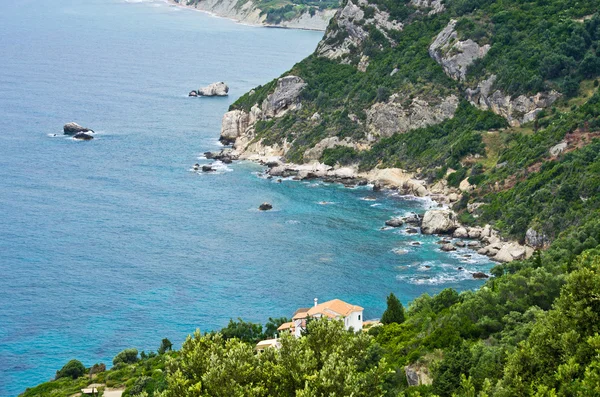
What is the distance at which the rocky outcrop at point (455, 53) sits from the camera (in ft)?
443

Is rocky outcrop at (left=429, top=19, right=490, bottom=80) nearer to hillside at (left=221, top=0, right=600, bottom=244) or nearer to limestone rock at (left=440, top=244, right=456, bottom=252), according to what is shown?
hillside at (left=221, top=0, right=600, bottom=244)

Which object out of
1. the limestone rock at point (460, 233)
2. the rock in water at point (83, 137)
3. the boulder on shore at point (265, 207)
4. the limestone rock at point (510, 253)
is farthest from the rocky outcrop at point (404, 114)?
the rock in water at point (83, 137)

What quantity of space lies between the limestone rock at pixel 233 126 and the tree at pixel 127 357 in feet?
271

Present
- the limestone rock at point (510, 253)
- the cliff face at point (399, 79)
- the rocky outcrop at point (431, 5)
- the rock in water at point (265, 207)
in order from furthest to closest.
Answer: the rocky outcrop at point (431, 5) < the cliff face at point (399, 79) < the rock in water at point (265, 207) < the limestone rock at point (510, 253)

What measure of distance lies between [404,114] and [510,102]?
63.1ft

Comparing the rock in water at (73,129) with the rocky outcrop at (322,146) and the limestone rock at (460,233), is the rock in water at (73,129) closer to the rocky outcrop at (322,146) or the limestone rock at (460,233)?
the rocky outcrop at (322,146)

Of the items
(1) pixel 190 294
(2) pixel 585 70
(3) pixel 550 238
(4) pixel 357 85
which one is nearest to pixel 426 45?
(4) pixel 357 85

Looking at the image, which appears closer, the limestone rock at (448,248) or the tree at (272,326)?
the tree at (272,326)

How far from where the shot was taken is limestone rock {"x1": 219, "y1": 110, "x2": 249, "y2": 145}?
15688cm

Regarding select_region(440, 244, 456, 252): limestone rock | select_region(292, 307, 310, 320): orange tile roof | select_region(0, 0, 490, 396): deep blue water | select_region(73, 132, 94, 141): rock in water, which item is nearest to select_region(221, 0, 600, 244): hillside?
select_region(440, 244, 456, 252): limestone rock

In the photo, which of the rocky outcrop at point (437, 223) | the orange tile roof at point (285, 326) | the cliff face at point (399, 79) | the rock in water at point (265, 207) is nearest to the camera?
the orange tile roof at point (285, 326)

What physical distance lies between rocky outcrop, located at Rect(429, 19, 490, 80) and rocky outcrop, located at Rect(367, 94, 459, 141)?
4.73 metres

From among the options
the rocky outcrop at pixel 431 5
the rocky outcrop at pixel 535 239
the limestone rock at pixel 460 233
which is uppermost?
the rocky outcrop at pixel 431 5

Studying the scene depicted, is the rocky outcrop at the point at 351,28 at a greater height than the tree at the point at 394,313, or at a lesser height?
greater
